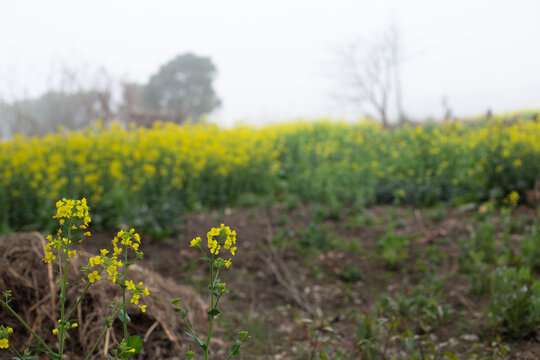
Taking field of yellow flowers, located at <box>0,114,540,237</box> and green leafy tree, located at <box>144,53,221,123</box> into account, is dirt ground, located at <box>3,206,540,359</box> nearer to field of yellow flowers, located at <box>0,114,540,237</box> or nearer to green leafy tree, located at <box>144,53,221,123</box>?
field of yellow flowers, located at <box>0,114,540,237</box>

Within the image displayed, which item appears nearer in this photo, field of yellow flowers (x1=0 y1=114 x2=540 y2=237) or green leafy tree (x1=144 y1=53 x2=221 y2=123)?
field of yellow flowers (x1=0 y1=114 x2=540 y2=237)

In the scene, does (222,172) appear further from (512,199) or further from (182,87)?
(182,87)

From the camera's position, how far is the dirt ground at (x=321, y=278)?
2.63 metres

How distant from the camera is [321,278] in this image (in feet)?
13.0

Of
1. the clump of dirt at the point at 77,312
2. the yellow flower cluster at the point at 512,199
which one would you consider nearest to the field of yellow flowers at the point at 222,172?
the yellow flower cluster at the point at 512,199

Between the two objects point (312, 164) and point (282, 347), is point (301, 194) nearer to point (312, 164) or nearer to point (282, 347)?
point (312, 164)

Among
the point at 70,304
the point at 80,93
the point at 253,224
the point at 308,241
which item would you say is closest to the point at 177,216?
the point at 253,224

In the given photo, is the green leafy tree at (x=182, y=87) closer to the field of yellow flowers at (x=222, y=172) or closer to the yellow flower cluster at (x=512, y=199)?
the field of yellow flowers at (x=222, y=172)

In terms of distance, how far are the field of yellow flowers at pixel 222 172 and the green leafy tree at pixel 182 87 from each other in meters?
14.5

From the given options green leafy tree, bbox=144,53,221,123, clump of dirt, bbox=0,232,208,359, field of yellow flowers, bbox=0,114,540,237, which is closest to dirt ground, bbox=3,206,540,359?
clump of dirt, bbox=0,232,208,359

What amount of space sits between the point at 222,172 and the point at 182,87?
58.4 feet

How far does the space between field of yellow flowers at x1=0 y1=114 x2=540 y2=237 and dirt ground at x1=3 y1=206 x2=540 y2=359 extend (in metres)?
0.47

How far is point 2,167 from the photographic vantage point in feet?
19.5

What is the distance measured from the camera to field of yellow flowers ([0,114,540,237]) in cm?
535
